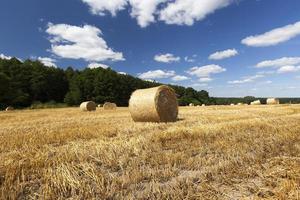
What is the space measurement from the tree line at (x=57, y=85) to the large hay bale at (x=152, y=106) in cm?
3659

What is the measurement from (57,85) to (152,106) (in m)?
54.1

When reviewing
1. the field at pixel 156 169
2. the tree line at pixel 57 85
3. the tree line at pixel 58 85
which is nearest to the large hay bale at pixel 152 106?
the field at pixel 156 169

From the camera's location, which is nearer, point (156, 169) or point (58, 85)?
point (156, 169)

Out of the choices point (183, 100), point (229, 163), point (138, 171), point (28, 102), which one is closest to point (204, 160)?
point (229, 163)

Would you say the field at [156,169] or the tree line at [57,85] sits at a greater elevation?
the tree line at [57,85]

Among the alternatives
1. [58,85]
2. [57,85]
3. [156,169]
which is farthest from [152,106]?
[58,85]

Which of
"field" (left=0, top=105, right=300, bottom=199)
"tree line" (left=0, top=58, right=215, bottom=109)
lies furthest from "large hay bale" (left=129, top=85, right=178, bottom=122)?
"tree line" (left=0, top=58, right=215, bottom=109)

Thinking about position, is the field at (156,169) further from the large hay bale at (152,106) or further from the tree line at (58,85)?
the tree line at (58,85)

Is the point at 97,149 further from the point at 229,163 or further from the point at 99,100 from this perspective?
the point at 99,100

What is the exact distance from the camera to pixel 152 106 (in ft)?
44.0

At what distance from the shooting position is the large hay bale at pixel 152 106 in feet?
44.0

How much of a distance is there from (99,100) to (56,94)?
8.60m

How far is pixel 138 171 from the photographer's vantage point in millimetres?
4711

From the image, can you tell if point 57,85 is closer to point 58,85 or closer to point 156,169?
point 58,85
